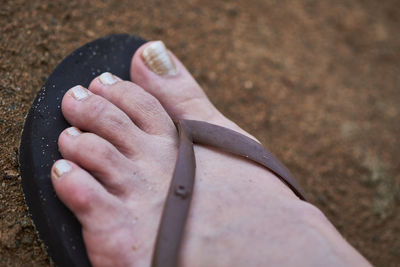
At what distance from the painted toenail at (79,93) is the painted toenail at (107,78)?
66mm

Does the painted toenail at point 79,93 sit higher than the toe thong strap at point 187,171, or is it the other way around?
the painted toenail at point 79,93

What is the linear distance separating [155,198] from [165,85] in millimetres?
339

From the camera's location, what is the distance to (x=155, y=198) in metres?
0.86

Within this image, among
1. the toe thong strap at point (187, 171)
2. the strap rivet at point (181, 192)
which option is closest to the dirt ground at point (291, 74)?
the toe thong strap at point (187, 171)

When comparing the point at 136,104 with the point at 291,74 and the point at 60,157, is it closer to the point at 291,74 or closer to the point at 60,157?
the point at 60,157

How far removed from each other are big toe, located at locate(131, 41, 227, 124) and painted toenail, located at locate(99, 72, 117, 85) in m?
0.08

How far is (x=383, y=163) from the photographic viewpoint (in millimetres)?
1418

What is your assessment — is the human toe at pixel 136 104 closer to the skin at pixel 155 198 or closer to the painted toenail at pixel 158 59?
the skin at pixel 155 198

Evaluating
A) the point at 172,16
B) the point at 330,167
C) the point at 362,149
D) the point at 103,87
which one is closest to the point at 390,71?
the point at 362,149

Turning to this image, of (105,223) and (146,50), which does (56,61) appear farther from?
(105,223)

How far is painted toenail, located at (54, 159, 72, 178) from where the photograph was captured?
2.67 ft

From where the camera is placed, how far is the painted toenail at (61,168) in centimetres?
81

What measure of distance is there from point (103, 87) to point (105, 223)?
34cm

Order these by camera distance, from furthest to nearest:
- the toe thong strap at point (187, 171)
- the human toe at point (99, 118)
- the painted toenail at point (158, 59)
Answer: the painted toenail at point (158, 59)
the human toe at point (99, 118)
the toe thong strap at point (187, 171)
